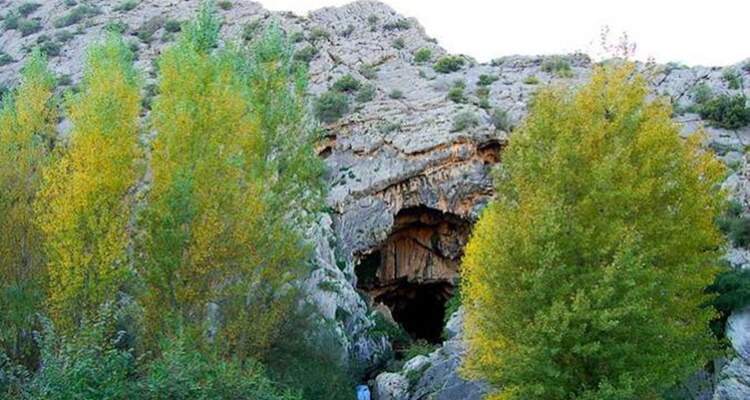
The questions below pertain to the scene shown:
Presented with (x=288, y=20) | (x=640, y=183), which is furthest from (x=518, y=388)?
(x=288, y=20)

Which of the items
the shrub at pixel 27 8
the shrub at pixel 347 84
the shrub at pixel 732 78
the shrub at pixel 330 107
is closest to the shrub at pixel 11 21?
the shrub at pixel 27 8

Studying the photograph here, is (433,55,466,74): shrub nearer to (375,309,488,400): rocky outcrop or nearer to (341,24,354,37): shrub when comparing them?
(341,24,354,37): shrub

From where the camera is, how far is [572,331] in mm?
11766

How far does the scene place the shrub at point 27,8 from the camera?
43031 millimetres

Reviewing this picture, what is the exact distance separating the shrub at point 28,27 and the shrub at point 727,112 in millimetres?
32029

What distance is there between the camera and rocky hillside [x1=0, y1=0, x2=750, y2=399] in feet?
83.4

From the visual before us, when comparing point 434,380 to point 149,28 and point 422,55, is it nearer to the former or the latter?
point 422,55

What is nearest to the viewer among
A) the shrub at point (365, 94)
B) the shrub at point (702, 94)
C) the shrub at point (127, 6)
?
the shrub at point (702, 94)

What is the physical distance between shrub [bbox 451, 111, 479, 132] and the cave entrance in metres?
3.27

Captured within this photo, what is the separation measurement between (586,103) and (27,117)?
11.6 meters

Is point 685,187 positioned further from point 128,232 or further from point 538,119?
point 128,232

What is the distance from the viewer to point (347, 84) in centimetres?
3425

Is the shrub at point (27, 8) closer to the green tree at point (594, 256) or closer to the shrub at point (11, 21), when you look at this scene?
the shrub at point (11, 21)

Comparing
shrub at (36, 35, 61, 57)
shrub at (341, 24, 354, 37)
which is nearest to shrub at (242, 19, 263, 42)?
shrub at (341, 24, 354, 37)
